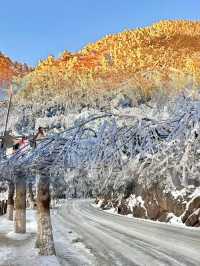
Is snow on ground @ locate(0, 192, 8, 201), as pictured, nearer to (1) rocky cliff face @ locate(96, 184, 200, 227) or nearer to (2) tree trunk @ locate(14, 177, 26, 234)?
(1) rocky cliff face @ locate(96, 184, 200, 227)

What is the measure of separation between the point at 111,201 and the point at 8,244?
4365 cm

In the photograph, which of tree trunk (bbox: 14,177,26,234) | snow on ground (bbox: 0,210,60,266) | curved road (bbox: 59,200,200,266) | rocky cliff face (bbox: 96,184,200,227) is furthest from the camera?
rocky cliff face (bbox: 96,184,200,227)

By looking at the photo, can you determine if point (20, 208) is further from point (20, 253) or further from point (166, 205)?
point (166, 205)

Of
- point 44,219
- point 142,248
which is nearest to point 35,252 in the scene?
point 44,219

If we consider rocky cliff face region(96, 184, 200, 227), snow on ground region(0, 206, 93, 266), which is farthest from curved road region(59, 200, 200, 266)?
rocky cliff face region(96, 184, 200, 227)

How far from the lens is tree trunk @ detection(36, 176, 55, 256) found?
18.3 metres

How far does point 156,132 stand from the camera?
433 inches

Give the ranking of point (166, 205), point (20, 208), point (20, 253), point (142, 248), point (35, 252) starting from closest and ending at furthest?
point (35, 252)
point (20, 253)
point (142, 248)
point (20, 208)
point (166, 205)

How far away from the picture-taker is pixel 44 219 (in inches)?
722

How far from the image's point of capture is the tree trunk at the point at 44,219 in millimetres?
18297

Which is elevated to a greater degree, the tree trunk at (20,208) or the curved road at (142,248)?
the tree trunk at (20,208)

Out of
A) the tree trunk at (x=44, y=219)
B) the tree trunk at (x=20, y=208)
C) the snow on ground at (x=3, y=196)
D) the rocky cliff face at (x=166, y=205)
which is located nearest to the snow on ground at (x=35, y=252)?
the tree trunk at (x=44, y=219)

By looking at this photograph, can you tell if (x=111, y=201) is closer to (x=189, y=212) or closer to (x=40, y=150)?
(x=189, y=212)

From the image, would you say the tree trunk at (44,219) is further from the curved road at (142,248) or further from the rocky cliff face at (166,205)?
the rocky cliff face at (166,205)
